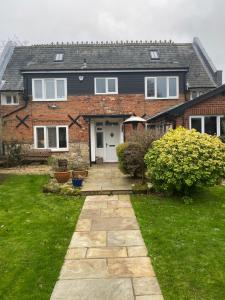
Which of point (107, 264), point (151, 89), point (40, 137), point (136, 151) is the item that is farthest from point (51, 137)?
point (107, 264)

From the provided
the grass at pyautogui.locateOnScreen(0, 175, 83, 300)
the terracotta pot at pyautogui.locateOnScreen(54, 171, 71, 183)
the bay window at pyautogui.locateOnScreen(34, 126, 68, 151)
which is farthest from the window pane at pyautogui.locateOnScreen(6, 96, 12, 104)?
the grass at pyautogui.locateOnScreen(0, 175, 83, 300)

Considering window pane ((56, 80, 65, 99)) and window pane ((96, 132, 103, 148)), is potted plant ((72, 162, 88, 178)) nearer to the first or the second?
window pane ((96, 132, 103, 148))

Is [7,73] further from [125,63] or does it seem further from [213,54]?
[213,54]

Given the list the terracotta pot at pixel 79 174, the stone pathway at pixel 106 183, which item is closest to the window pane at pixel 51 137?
the stone pathway at pixel 106 183

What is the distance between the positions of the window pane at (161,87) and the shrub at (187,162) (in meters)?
11.3

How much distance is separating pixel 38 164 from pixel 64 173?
7.64 meters

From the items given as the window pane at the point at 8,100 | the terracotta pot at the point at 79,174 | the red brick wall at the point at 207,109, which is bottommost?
the terracotta pot at the point at 79,174

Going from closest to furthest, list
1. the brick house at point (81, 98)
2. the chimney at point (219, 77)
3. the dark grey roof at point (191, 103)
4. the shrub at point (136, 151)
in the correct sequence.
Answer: the shrub at point (136, 151) < the dark grey roof at point (191, 103) < the brick house at point (81, 98) < the chimney at point (219, 77)

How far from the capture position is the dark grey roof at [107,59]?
21.2 m

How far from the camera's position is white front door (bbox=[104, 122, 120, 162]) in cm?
2188

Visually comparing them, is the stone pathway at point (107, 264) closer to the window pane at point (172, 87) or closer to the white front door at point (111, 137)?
the white front door at point (111, 137)

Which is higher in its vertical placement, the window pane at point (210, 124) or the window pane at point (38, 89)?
the window pane at point (38, 89)

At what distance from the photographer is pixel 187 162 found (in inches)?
378

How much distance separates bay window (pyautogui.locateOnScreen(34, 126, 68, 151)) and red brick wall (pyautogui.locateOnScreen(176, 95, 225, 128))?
8.30 metres
